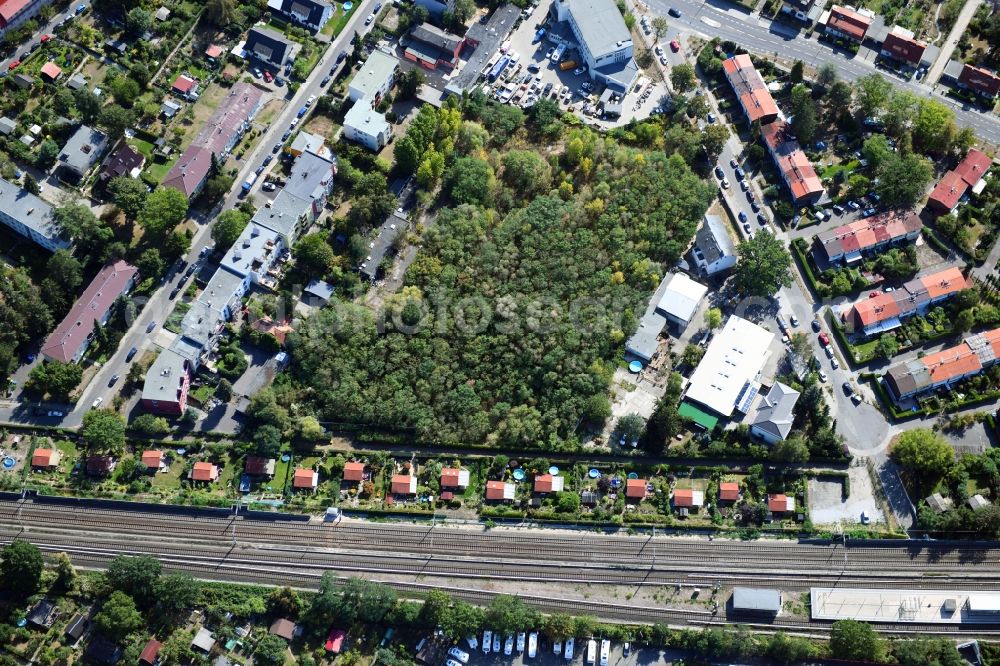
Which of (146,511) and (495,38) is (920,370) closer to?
(495,38)

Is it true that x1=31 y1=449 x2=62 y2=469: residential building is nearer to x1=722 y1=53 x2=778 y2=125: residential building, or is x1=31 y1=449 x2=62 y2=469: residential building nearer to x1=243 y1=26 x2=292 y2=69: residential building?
x1=243 y1=26 x2=292 y2=69: residential building

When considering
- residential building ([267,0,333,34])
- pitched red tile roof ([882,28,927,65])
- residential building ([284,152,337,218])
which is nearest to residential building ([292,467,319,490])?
residential building ([284,152,337,218])

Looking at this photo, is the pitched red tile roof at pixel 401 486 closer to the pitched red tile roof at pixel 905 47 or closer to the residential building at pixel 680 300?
the residential building at pixel 680 300

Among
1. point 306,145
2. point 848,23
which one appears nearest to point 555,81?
point 306,145

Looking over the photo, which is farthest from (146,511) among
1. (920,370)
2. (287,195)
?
(920,370)

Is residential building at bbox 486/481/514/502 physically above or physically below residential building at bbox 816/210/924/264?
below
